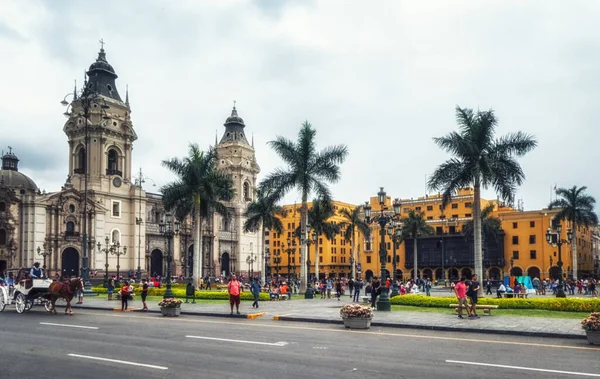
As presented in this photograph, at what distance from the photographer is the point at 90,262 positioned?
214ft

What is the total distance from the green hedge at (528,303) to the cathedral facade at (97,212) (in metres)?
39.3

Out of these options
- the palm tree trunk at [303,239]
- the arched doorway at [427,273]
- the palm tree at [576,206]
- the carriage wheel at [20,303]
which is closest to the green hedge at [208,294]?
the palm tree trunk at [303,239]

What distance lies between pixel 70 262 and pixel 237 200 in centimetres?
2985

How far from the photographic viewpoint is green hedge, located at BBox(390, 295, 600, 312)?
2364 centimetres

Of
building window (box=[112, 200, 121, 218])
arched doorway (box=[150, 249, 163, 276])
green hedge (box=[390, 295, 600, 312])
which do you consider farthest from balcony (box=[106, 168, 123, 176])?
green hedge (box=[390, 295, 600, 312])

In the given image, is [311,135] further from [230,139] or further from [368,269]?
[368,269]

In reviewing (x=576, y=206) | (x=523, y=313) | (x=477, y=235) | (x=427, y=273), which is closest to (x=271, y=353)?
(x=523, y=313)

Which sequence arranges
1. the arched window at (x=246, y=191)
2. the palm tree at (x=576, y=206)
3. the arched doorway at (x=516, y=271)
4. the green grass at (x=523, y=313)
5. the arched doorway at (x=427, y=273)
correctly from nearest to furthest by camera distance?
1. the green grass at (x=523, y=313)
2. the palm tree at (x=576, y=206)
3. the arched doorway at (x=516, y=271)
4. the arched window at (x=246, y=191)
5. the arched doorway at (x=427, y=273)

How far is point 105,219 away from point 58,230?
644 centimetres

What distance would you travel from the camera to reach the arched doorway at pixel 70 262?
63.4m

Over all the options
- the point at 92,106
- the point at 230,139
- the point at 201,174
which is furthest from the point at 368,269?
the point at 201,174

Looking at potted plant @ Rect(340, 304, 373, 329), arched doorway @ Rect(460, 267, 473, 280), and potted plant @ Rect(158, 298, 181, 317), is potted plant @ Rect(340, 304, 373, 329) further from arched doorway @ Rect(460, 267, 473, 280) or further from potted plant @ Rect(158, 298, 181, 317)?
arched doorway @ Rect(460, 267, 473, 280)

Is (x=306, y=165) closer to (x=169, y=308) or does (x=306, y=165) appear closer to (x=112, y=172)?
(x=169, y=308)

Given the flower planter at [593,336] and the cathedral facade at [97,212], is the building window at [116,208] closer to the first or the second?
the cathedral facade at [97,212]
